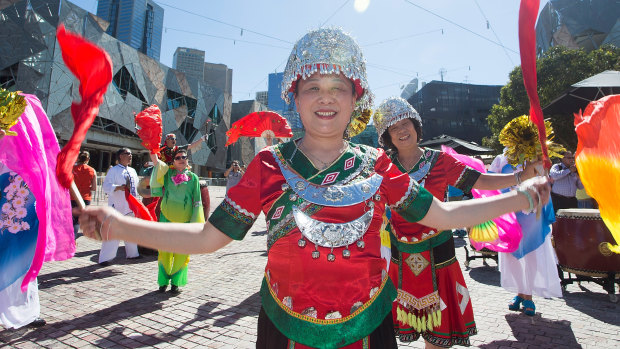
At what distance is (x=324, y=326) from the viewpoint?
5.09 feet

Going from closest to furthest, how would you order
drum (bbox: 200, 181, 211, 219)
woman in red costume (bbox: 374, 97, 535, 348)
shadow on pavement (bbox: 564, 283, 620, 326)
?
woman in red costume (bbox: 374, 97, 535, 348) < shadow on pavement (bbox: 564, 283, 620, 326) < drum (bbox: 200, 181, 211, 219)

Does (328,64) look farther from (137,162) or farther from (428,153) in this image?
(137,162)

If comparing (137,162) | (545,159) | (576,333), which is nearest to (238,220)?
(545,159)

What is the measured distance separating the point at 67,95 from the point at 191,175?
29.8 m

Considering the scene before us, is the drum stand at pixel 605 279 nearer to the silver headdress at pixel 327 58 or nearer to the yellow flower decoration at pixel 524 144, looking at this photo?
the yellow flower decoration at pixel 524 144

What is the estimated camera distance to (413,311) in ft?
9.39

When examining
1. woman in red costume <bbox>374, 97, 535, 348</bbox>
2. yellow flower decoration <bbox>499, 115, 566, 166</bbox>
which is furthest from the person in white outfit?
yellow flower decoration <bbox>499, 115, 566, 166</bbox>

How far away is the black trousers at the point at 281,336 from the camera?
1.62m

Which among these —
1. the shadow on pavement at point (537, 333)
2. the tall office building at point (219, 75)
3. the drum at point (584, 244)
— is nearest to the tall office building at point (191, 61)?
the tall office building at point (219, 75)

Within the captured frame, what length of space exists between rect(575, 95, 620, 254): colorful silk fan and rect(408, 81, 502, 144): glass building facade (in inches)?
2377

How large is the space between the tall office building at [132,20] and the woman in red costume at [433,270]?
9433 centimetres

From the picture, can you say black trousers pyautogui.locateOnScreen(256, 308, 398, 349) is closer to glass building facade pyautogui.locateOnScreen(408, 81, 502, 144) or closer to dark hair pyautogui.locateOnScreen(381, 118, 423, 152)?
dark hair pyautogui.locateOnScreen(381, 118, 423, 152)

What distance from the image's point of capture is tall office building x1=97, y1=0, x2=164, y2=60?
267 ft

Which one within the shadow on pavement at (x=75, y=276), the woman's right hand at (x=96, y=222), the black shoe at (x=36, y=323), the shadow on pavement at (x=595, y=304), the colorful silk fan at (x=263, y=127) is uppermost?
the colorful silk fan at (x=263, y=127)
